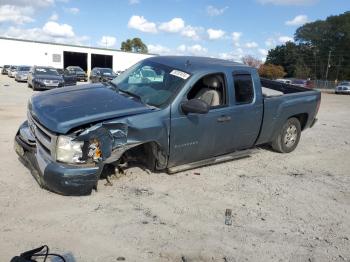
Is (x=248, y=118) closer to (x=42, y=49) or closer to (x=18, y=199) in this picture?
(x=18, y=199)

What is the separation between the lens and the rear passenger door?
21.2ft

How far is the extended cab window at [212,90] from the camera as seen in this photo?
20.4 ft

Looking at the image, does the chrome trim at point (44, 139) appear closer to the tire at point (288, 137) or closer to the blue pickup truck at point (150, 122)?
the blue pickup truck at point (150, 122)

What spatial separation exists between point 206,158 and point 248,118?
3.31 feet

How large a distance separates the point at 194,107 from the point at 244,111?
4.20ft

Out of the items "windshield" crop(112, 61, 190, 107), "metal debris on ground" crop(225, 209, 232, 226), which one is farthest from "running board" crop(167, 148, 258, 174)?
"metal debris on ground" crop(225, 209, 232, 226)

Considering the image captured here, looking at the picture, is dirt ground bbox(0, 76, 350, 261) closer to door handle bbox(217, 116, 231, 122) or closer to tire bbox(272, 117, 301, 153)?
door handle bbox(217, 116, 231, 122)

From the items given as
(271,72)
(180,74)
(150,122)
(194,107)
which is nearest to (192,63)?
(180,74)

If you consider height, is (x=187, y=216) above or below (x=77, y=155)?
below

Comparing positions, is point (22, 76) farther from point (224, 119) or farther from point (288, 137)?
point (224, 119)

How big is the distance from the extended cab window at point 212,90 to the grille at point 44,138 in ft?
7.39

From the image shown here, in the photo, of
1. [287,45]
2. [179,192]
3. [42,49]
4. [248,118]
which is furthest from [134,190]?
[287,45]

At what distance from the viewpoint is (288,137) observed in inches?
323

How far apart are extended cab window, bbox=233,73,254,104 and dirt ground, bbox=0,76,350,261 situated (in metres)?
1.17
